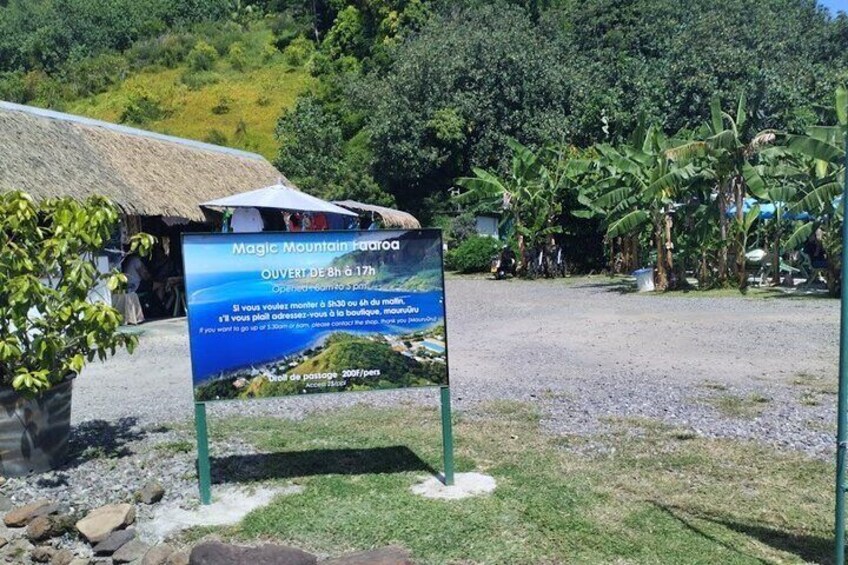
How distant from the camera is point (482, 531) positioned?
471 cm

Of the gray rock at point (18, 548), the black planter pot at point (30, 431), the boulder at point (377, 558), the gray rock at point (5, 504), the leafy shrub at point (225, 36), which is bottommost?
the gray rock at point (18, 548)

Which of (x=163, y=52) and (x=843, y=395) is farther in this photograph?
(x=163, y=52)

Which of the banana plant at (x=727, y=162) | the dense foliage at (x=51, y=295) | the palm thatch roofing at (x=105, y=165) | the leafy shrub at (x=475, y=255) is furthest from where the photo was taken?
the leafy shrub at (x=475, y=255)

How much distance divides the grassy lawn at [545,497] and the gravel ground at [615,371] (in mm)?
600

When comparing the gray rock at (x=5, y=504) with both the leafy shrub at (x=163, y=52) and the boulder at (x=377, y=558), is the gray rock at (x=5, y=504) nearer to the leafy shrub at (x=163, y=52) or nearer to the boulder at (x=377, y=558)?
the boulder at (x=377, y=558)

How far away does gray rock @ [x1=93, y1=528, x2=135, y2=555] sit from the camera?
4.65 metres

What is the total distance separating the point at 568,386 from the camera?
340 inches

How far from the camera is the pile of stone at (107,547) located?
416 centimetres

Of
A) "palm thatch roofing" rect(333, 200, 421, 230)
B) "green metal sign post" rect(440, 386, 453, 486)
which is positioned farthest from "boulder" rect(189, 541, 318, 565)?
"palm thatch roofing" rect(333, 200, 421, 230)

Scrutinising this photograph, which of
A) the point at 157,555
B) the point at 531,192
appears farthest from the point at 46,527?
the point at 531,192

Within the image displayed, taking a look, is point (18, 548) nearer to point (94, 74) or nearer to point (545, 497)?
point (545, 497)

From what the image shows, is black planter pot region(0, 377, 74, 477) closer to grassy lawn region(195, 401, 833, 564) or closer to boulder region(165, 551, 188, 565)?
grassy lawn region(195, 401, 833, 564)

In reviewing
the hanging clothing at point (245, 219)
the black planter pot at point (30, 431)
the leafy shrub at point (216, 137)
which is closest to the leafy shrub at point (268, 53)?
the leafy shrub at point (216, 137)

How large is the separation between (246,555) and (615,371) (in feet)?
20.6
